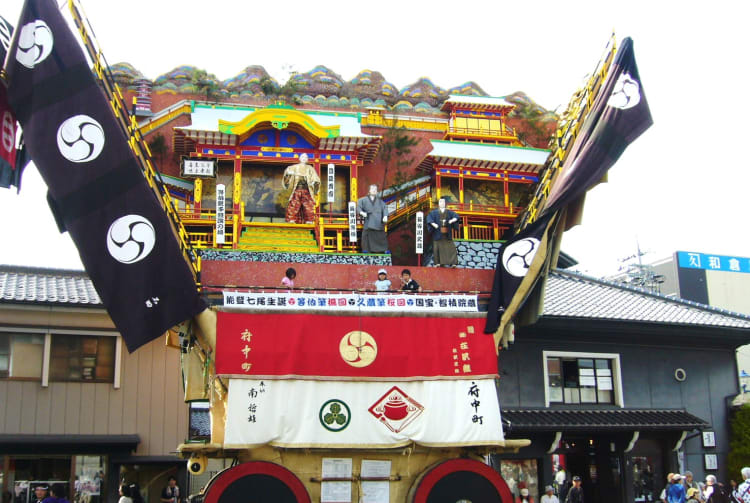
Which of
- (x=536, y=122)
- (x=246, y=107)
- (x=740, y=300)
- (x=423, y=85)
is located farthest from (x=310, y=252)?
(x=740, y=300)

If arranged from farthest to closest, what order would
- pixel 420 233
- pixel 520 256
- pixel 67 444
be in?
pixel 420 233
pixel 67 444
pixel 520 256

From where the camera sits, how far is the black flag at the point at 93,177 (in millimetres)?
12234

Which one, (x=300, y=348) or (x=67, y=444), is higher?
(x=300, y=348)

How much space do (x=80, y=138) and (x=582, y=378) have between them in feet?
42.3

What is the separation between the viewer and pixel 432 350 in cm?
1334

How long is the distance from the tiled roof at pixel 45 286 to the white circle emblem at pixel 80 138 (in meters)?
6.29

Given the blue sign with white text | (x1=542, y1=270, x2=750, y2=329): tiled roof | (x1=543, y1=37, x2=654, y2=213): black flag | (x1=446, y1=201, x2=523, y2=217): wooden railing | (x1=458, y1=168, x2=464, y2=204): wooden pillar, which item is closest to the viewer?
(x1=543, y1=37, x2=654, y2=213): black flag

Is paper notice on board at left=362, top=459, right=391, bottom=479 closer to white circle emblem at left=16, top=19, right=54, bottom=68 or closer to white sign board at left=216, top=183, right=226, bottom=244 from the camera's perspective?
white circle emblem at left=16, top=19, right=54, bottom=68

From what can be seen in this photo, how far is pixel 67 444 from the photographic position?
17.2 m

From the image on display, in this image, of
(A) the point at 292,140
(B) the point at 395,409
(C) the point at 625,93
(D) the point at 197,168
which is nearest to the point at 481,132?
(A) the point at 292,140

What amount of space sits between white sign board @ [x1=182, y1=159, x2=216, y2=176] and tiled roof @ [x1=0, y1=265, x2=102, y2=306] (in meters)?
4.74

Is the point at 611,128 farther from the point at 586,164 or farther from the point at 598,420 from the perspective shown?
the point at 598,420

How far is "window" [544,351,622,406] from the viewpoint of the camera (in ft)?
63.2

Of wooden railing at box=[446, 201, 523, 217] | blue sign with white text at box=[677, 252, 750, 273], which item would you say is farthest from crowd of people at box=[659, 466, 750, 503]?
blue sign with white text at box=[677, 252, 750, 273]
